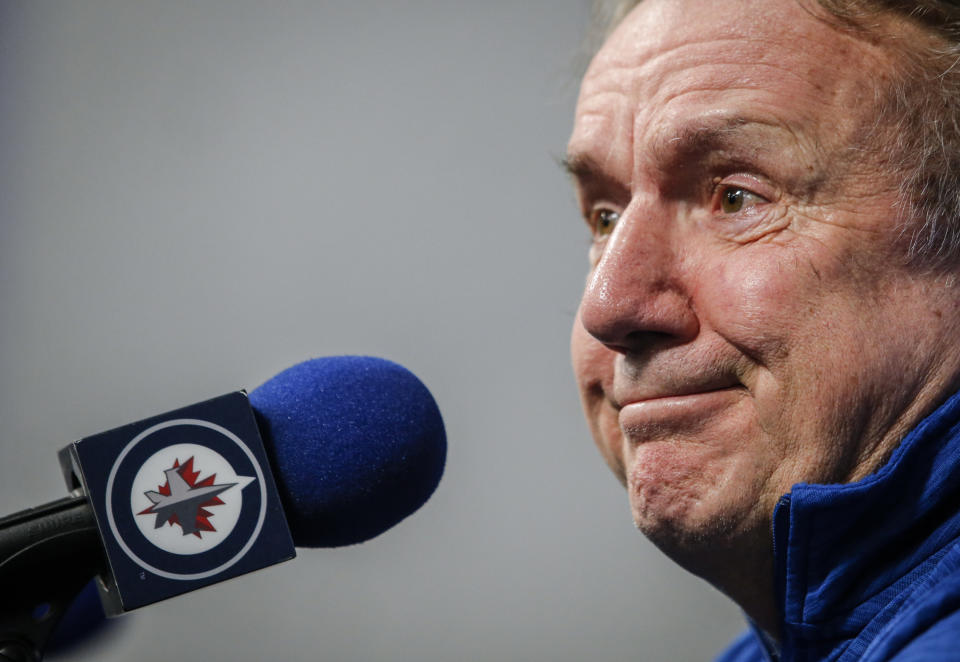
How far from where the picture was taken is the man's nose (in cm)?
92

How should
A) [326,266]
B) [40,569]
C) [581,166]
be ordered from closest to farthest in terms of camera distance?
1. [40,569]
2. [581,166]
3. [326,266]

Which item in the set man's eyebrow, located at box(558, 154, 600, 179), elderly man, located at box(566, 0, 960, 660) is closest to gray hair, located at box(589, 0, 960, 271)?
elderly man, located at box(566, 0, 960, 660)

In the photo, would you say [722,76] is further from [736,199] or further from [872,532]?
[872,532]

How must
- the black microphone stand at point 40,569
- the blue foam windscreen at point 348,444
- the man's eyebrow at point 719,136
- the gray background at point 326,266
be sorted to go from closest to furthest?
the black microphone stand at point 40,569 < the blue foam windscreen at point 348,444 < the man's eyebrow at point 719,136 < the gray background at point 326,266

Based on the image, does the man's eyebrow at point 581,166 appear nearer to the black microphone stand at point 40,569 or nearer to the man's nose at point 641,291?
the man's nose at point 641,291

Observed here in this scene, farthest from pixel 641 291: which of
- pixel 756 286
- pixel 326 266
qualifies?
pixel 326 266

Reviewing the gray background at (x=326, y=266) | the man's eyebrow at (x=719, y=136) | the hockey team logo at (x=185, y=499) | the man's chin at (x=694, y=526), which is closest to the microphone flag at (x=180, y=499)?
the hockey team logo at (x=185, y=499)

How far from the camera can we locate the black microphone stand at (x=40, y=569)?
2.13 ft

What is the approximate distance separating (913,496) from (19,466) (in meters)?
2.08

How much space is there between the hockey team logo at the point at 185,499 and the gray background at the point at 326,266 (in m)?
1.59

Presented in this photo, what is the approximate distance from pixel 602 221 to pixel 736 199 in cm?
25

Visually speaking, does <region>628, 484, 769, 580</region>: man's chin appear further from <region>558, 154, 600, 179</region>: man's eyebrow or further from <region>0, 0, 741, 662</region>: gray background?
<region>0, 0, 741, 662</region>: gray background

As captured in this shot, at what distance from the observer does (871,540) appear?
2.83ft

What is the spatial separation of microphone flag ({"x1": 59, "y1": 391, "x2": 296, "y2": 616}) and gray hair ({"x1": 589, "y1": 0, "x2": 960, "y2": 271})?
24.6 inches
